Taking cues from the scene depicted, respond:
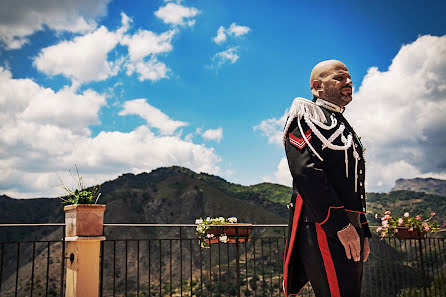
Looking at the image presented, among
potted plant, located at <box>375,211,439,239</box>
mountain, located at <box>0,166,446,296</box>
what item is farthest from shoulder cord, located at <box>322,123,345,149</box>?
mountain, located at <box>0,166,446,296</box>

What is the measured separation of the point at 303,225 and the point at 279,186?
58458 mm

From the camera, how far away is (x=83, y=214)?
3.48m

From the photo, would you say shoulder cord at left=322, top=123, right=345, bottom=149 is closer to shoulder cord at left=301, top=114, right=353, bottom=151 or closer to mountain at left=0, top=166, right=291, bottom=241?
shoulder cord at left=301, top=114, right=353, bottom=151

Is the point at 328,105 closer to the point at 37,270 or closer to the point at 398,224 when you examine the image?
the point at 398,224

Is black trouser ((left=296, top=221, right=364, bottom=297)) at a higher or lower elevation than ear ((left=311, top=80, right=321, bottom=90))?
lower

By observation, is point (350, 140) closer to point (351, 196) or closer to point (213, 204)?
point (351, 196)

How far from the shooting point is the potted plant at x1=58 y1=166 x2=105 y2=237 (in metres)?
3.45

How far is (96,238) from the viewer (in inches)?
137

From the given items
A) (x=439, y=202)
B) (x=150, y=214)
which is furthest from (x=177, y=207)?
(x=439, y=202)

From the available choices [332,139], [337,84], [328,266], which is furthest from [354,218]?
[337,84]

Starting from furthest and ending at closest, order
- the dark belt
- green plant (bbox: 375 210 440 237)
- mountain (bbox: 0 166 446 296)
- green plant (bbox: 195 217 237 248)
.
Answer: mountain (bbox: 0 166 446 296)
green plant (bbox: 375 210 440 237)
green plant (bbox: 195 217 237 248)
the dark belt

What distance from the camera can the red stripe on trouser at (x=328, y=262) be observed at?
1752 millimetres

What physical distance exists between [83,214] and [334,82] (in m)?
2.49

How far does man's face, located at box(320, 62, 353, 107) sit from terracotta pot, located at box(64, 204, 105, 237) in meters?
2.34
